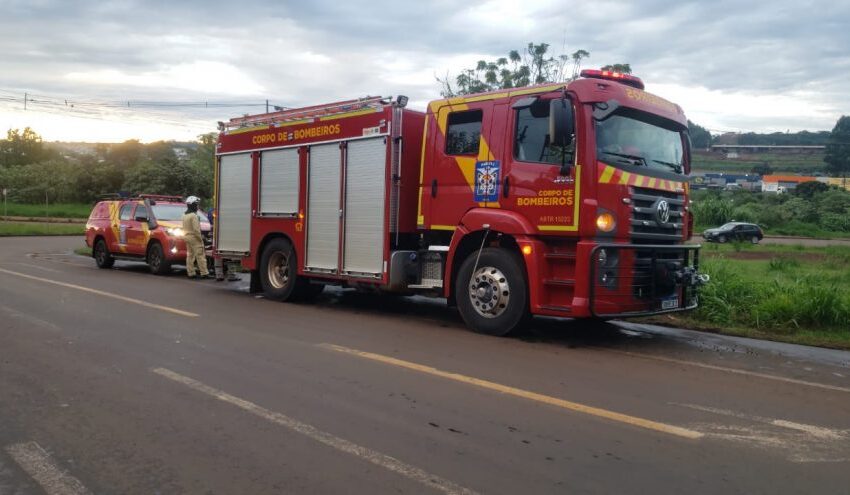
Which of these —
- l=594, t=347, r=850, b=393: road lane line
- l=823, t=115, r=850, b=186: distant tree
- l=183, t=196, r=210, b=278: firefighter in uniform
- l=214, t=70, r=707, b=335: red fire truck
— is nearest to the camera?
l=594, t=347, r=850, b=393: road lane line

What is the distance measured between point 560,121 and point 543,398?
10.4 feet

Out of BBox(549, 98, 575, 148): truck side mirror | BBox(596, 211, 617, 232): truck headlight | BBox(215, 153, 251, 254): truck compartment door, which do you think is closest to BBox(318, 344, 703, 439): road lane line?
BBox(596, 211, 617, 232): truck headlight

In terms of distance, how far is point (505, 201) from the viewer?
8.05 meters

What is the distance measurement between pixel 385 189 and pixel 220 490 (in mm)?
6120

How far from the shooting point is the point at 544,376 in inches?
238

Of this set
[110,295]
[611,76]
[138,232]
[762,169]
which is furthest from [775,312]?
[762,169]

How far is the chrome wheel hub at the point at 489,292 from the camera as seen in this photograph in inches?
313

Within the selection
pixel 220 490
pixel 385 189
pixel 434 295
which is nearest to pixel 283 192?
pixel 385 189

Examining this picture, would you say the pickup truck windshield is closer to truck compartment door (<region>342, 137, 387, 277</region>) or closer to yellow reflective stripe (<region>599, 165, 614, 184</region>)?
truck compartment door (<region>342, 137, 387, 277</region>)

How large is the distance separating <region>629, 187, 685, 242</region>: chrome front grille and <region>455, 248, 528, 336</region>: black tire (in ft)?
4.58

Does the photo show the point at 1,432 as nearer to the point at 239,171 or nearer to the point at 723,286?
the point at 239,171

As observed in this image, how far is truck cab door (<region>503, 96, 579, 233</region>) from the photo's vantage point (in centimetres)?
746

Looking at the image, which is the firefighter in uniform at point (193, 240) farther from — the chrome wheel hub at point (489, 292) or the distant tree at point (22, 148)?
the distant tree at point (22, 148)

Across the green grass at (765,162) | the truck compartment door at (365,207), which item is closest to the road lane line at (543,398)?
the truck compartment door at (365,207)
